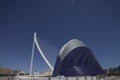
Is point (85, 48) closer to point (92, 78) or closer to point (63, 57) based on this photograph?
point (63, 57)

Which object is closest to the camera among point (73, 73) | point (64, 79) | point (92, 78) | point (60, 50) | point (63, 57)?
point (92, 78)

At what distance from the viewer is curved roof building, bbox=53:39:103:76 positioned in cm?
7081

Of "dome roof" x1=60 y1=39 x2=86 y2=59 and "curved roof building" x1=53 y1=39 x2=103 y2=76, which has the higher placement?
"dome roof" x1=60 y1=39 x2=86 y2=59

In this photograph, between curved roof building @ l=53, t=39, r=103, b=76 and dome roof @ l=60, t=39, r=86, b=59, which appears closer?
curved roof building @ l=53, t=39, r=103, b=76

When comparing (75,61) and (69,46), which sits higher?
(69,46)

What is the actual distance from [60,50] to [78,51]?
866 cm

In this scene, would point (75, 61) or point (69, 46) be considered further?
point (69, 46)

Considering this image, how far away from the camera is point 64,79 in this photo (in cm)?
1922

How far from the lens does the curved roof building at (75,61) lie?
7081 centimetres

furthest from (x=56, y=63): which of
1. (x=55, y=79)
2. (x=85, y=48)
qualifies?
(x=55, y=79)

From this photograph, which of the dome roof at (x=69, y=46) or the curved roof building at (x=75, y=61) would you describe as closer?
the curved roof building at (x=75, y=61)

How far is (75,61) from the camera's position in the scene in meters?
75.3

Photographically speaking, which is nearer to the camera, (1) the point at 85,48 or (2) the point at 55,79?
(2) the point at 55,79

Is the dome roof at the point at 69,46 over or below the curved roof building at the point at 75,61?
over
